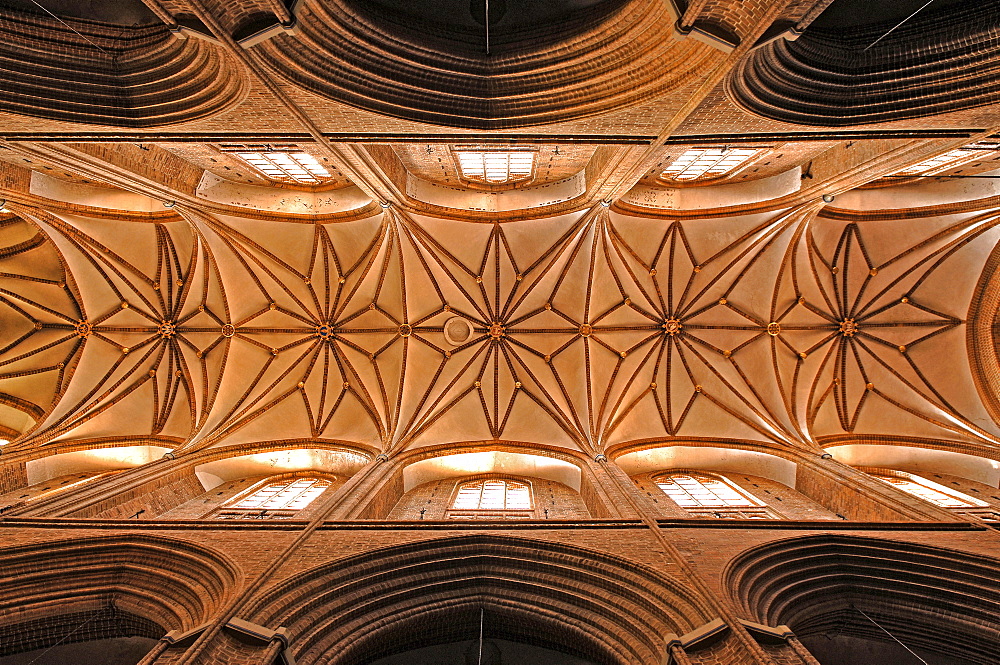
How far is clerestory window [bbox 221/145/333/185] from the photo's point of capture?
9.12m

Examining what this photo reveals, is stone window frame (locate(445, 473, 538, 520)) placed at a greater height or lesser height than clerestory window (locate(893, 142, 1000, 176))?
lesser

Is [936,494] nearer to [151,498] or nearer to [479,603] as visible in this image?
[479,603]

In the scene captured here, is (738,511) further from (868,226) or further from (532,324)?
(868,226)

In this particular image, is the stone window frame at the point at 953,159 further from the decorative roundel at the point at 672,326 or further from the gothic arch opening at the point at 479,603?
the gothic arch opening at the point at 479,603

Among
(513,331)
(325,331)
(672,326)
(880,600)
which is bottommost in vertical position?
(880,600)

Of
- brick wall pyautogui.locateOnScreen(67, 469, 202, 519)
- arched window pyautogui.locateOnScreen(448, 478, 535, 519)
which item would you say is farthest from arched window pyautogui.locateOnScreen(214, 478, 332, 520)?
arched window pyautogui.locateOnScreen(448, 478, 535, 519)

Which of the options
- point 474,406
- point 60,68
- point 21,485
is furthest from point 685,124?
point 21,485

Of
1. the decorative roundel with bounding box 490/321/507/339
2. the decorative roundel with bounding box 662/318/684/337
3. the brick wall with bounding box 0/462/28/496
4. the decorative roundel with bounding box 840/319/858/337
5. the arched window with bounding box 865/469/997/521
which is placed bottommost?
the arched window with bounding box 865/469/997/521

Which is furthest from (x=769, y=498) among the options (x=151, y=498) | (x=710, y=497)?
(x=151, y=498)

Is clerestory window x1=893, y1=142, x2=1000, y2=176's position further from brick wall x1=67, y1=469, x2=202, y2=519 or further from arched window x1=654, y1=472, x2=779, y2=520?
brick wall x1=67, y1=469, x2=202, y2=519

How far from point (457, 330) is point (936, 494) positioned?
1191cm

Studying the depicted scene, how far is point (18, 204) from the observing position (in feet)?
32.4

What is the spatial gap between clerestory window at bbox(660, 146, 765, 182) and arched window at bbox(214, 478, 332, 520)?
10.4 metres

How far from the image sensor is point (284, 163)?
34.4 ft
